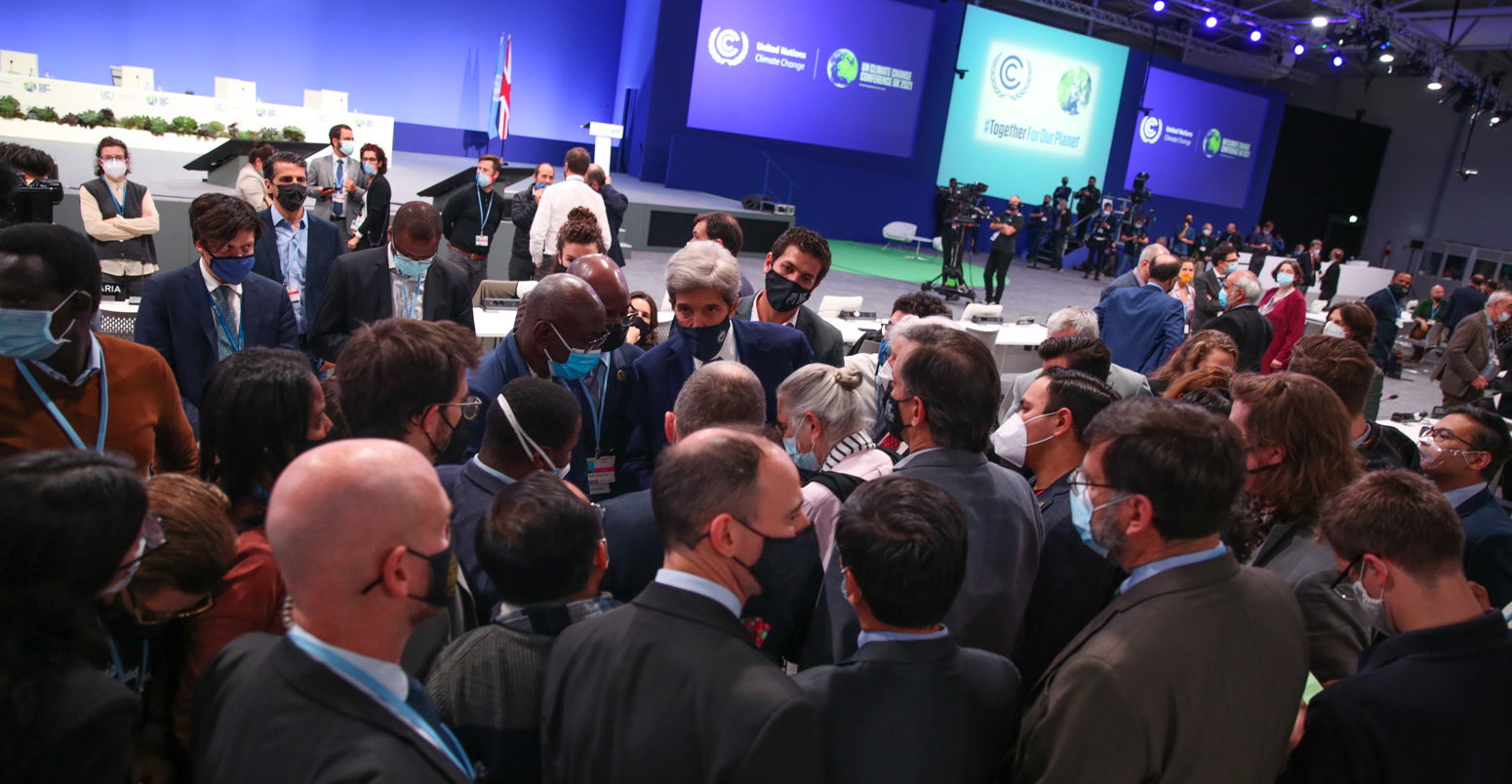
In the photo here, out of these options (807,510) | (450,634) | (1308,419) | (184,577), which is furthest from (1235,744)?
(184,577)

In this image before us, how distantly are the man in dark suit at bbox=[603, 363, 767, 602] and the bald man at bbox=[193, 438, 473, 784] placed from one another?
0.67 meters

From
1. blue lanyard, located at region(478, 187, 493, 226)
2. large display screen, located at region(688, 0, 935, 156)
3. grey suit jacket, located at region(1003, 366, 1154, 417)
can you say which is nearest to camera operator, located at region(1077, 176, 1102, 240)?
large display screen, located at region(688, 0, 935, 156)

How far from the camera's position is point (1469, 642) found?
5.37ft

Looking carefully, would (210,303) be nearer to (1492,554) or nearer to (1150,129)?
(1492,554)

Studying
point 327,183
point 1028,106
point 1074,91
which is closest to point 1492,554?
point 327,183

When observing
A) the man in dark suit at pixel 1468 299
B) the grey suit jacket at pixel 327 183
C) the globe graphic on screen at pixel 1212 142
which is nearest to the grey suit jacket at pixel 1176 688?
the grey suit jacket at pixel 327 183

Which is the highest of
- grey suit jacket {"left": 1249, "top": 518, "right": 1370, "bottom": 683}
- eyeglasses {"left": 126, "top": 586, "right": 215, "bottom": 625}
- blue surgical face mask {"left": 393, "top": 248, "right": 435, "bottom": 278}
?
blue surgical face mask {"left": 393, "top": 248, "right": 435, "bottom": 278}

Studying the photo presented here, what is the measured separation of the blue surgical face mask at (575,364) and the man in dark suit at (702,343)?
21 centimetres

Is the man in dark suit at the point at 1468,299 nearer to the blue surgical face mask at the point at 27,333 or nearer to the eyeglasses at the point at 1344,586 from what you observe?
the eyeglasses at the point at 1344,586

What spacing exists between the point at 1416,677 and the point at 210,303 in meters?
3.58

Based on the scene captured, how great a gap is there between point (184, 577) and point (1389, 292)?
10.5m

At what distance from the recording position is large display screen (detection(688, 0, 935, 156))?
14695 mm

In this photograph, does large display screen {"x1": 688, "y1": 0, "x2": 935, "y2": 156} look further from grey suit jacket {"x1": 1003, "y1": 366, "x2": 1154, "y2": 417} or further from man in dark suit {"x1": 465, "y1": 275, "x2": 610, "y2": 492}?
man in dark suit {"x1": 465, "y1": 275, "x2": 610, "y2": 492}

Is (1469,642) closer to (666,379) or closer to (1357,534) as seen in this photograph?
(1357,534)
